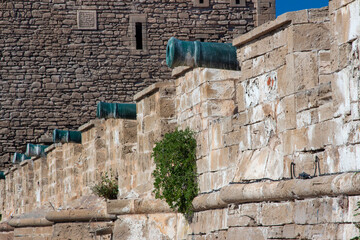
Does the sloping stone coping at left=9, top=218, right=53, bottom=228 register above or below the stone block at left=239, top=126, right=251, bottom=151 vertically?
below

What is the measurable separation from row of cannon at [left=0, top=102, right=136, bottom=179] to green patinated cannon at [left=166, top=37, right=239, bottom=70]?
9.77 feet

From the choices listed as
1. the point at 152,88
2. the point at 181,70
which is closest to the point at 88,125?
the point at 152,88

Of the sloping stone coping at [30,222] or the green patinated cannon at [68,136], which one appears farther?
the green patinated cannon at [68,136]

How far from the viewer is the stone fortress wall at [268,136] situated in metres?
A: 4.46

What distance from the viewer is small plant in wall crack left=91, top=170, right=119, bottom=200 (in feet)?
33.0

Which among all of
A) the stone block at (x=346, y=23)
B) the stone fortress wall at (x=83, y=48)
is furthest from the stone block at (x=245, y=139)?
the stone fortress wall at (x=83, y=48)

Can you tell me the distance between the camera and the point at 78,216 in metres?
10.0

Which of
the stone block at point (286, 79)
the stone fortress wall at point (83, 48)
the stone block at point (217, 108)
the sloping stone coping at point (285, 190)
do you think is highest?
the stone fortress wall at point (83, 48)

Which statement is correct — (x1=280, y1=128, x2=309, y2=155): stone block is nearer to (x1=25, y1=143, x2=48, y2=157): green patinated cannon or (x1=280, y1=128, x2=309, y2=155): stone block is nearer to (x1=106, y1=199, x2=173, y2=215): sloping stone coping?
(x1=106, y1=199, x2=173, y2=215): sloping stone coping

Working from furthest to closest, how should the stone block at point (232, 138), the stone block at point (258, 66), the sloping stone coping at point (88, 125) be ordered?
the sloping stone coping at point (88, 125)
the stone block at point (232, 138)
the stone block at point (258, 66)

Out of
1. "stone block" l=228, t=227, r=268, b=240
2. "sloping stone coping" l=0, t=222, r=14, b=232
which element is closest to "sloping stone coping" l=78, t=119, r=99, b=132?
"sloping stone coping" l=0, t=222, r=14, b=232

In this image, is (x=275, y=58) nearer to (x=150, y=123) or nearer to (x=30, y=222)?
(x=150, y=123)

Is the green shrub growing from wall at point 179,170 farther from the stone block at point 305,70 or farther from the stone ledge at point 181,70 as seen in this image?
A: the stone block at point 305,70

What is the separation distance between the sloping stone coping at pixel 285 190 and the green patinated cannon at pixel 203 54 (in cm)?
102
